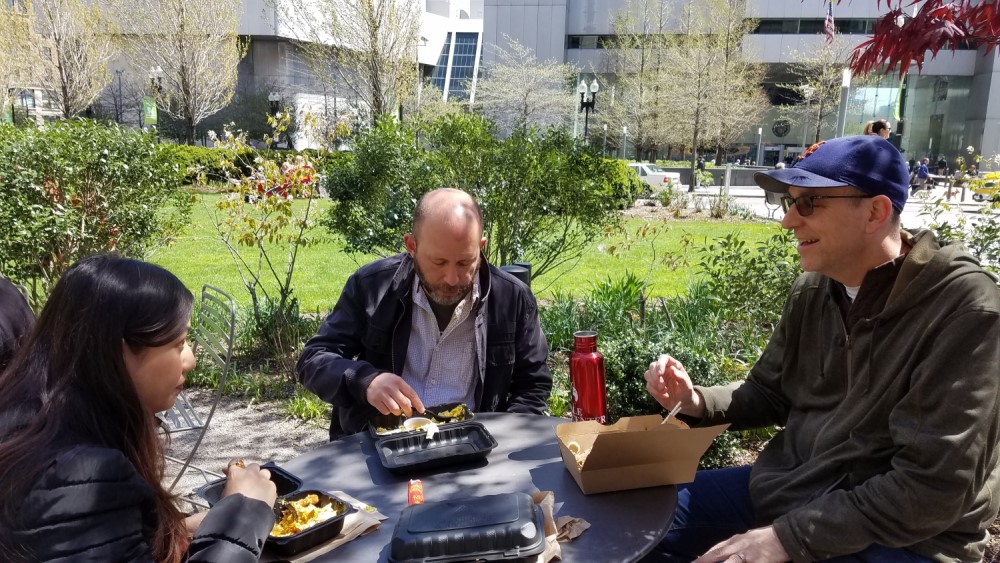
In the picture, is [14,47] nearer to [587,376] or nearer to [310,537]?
[587,376]

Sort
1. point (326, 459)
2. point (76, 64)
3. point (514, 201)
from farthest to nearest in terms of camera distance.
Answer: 1. point (76, 64)
2. point (514, 201)
3. point (326, 459)

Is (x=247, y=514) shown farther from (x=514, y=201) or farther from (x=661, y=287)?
(x=661, y=287)

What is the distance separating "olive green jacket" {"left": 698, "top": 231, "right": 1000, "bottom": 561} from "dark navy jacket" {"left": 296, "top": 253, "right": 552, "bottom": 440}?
109 centimetres

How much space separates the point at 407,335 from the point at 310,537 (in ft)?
4.10

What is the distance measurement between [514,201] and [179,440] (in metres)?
3.31

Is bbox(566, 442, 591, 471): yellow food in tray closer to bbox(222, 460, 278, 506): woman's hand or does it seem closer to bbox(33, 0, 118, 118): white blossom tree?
bbox(222, 460, 278, 506): woman's hand

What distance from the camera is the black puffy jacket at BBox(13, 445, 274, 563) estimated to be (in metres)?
1.24

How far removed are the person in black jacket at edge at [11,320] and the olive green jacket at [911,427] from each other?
240cm

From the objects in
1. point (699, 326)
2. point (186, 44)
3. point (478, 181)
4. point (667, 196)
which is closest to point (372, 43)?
point (186, 44)

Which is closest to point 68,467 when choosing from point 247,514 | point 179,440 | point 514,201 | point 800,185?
point 247,514

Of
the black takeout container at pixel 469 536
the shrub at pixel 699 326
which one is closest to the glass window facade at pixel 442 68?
the shrub at pixel 699 326

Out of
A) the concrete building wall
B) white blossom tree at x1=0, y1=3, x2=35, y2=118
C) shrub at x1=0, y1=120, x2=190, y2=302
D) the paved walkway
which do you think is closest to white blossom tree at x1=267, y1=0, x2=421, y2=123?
white blossom tree at x1=0, y1=3, x2=35, y2=118

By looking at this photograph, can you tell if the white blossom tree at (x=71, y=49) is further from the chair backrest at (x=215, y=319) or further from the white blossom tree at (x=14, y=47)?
the chair backrest at (x=215, y=319)

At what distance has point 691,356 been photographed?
3279 millimetres
